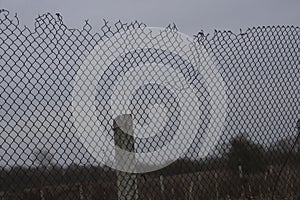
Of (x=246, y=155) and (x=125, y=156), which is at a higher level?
(x=246, y=155)

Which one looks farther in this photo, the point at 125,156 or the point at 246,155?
the point at 246,155

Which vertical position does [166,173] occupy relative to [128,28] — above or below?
below

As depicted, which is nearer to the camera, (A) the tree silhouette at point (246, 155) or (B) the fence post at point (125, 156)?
(B) the fence post at point (125, 156)

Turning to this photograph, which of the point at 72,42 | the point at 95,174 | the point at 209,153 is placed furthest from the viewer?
the point at 209,153

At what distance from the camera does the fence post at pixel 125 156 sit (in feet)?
12.3

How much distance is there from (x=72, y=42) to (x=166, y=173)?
1.69m

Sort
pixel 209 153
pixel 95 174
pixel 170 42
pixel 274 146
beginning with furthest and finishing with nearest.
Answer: pixel 274 146 < pixel 209 153 < pixel 170 42 < pixel 95 174

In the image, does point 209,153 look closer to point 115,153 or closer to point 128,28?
point 115,153

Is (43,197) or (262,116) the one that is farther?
(262,116)

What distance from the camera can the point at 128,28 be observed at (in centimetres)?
387

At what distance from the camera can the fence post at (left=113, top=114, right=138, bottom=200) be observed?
3762mm

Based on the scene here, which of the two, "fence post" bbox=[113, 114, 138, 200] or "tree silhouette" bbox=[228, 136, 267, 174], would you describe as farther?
"tree silhouette" bbox=[228, 136, 267, 174]

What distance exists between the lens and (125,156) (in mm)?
3812

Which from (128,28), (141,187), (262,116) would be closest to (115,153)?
(141,187)
